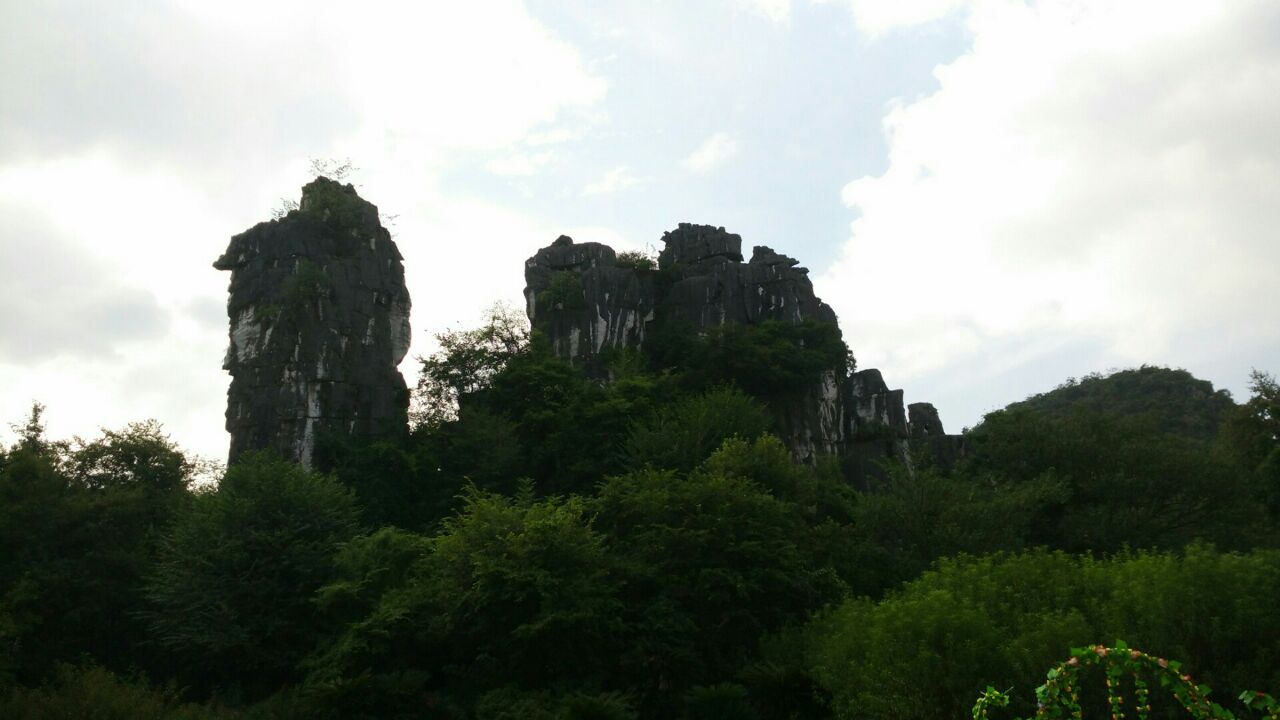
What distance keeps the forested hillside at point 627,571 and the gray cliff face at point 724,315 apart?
8246 millimetres

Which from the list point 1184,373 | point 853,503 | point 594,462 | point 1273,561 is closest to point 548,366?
point 594,462

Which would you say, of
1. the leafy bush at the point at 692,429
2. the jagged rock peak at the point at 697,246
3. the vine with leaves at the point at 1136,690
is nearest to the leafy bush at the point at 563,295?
the jagged rock peak at the point at 697,246

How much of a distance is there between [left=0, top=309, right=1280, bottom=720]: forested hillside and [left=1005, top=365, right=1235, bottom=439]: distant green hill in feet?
84.9

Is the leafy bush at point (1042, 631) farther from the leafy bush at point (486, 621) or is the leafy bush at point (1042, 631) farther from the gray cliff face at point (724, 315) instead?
the gray cliff face at point (724, 315)

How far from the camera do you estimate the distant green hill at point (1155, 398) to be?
64250 mm

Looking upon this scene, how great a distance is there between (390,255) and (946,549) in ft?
95.3

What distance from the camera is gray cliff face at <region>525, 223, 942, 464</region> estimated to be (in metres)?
47.8

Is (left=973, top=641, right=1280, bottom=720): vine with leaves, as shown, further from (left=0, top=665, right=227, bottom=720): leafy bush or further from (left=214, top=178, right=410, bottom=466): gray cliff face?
(left=214, top=178, right=410, bottom=466): gray cliff face

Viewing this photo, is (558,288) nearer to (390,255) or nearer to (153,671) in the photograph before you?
(390,255)

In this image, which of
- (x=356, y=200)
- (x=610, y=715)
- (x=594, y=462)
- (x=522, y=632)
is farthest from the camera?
(x=356, y=200)

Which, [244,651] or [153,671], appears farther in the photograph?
[153,671]

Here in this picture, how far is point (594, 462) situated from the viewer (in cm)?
3966

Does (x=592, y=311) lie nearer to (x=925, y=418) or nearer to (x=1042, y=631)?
(x=925, y=418)

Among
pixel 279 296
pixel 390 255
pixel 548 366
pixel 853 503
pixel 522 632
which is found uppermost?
pixel 390 255
